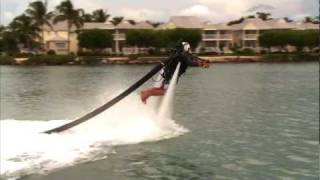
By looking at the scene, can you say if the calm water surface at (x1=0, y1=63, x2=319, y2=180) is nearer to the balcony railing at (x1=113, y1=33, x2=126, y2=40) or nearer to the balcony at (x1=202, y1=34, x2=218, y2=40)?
the balcony railing at (x1=113, y1=33, x2=126, y2=40)

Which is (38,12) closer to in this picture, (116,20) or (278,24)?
(116,20)

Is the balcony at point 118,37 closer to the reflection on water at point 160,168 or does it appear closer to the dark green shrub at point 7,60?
the dark green shrub at point 7,60

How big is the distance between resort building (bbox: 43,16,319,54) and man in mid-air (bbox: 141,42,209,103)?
118 metres

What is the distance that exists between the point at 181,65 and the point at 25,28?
4561 inches

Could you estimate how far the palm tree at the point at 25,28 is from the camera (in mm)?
131375

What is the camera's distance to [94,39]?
13012cm

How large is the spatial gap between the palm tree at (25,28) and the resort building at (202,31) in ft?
36.8

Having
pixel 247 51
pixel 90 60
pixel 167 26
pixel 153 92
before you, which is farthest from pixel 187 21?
pixel 153 92

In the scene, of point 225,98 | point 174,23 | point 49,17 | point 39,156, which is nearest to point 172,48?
point 39,156

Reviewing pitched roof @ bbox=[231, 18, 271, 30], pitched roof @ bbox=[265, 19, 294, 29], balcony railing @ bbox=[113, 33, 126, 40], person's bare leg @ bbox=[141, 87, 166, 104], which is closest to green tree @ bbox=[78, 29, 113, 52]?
balcony railing @ bbox=[113, 33, 126, 40]

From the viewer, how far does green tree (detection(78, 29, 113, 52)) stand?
129750 mm

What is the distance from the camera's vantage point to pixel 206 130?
2462 centimetres

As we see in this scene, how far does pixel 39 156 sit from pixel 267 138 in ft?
31.2

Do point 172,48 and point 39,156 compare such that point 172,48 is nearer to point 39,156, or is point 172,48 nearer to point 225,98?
point 39,156
